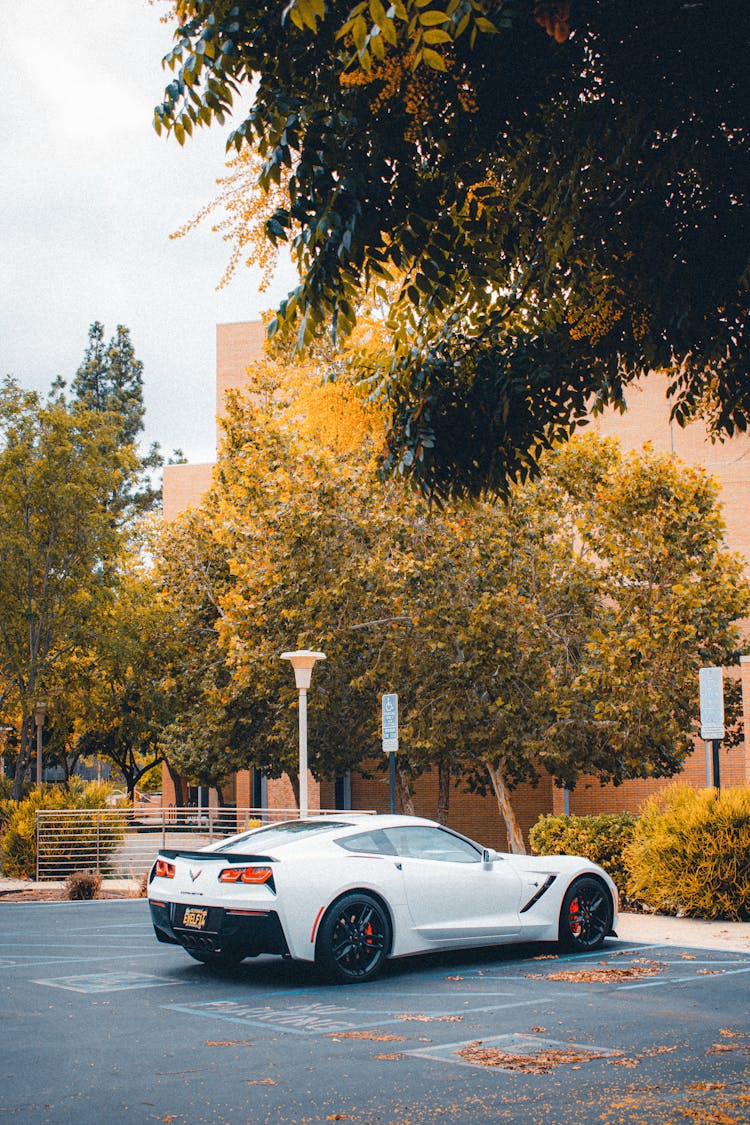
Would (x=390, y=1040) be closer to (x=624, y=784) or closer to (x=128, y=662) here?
(x=128, y=662)

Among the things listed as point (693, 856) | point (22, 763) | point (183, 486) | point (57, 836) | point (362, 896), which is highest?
point (183, 486)

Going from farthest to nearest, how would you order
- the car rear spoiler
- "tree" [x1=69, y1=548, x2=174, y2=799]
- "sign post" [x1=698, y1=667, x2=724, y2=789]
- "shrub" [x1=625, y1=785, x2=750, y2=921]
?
"tree" [x1=69, y1=548, x2=174, y2=799] → "sign post" [x1=698, y1=667, x2=724, y2=789] → "shrub" [x1=625, y1=785, x2=750, y2=921] → the car rear spoiler

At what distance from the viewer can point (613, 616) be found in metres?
22.7

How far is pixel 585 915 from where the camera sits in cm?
1224

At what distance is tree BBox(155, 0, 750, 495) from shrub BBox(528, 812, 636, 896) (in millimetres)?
8700

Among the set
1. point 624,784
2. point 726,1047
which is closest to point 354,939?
point 726,1047

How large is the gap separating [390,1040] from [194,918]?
3042 millimetres

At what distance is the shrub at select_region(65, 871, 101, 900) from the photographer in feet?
65.4

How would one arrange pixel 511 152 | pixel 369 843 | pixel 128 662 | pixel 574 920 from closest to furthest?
1. pixel 511 152
2. pixel 369 843
3. pixel 574 920
4. pixel 128 662


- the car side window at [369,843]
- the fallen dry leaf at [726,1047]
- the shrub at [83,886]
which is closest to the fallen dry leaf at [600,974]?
the car side window at [369,843]

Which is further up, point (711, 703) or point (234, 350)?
point (234, 350)

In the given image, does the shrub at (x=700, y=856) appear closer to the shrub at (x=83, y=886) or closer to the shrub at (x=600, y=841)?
the shrub at (x=600, y=841)

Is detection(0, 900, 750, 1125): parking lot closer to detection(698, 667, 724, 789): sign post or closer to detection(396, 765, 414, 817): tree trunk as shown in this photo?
detection(698, 667, 724, 789): sign post

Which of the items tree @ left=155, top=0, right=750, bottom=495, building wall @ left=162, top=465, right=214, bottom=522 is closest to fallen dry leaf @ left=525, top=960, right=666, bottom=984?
tree @ left=155, top=0, right=750, bottom=495
